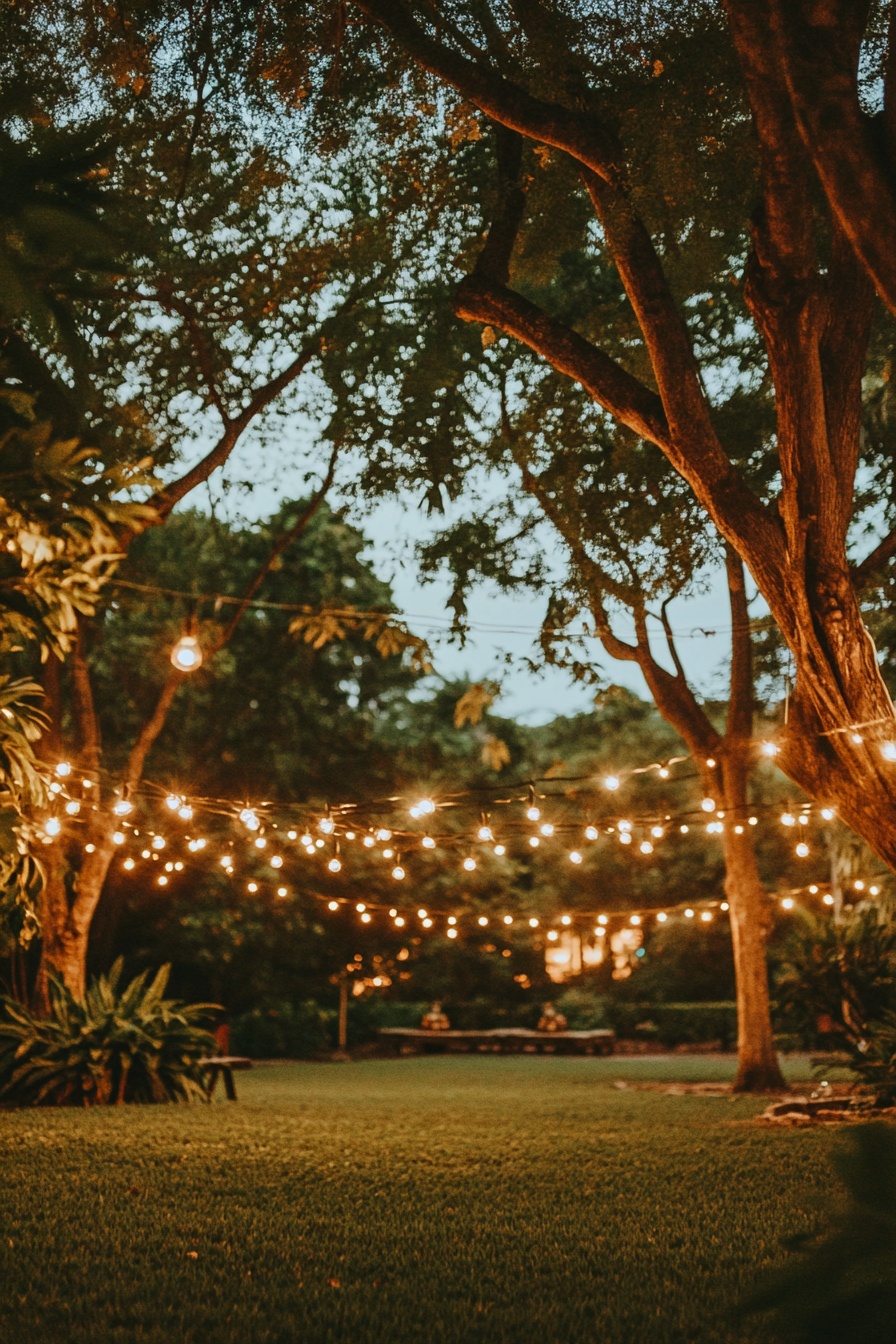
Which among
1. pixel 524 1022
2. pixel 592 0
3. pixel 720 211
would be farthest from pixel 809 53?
pixel 524 1022

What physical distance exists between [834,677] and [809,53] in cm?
285

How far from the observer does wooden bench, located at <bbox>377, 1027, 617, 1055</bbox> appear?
65.4ft

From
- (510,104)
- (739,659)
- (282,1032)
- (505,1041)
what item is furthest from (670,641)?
(282,1032)

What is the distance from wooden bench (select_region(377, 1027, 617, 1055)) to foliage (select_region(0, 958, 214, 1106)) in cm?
1111

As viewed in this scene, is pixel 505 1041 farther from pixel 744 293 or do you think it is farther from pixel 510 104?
pixel 510 104

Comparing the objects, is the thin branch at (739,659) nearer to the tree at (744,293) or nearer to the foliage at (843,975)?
the foliage at (843,975)

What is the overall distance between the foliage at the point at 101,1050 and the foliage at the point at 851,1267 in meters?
8.85

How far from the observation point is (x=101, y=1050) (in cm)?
908

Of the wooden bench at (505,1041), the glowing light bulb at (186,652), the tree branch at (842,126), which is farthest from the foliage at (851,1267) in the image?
the wooden bench at (505,1041)

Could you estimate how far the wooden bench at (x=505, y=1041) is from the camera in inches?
785

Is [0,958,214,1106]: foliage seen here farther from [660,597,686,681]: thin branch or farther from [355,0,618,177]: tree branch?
[355,0,618,177]: tree branch

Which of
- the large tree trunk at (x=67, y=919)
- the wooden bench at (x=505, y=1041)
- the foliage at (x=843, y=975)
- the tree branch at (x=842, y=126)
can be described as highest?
the tree branch at (x=842, y=126)

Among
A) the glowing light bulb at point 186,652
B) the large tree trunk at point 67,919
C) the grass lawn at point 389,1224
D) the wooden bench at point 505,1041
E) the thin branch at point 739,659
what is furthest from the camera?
the wooden bench at point 505,1041

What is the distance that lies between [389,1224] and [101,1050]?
18.2 feet
